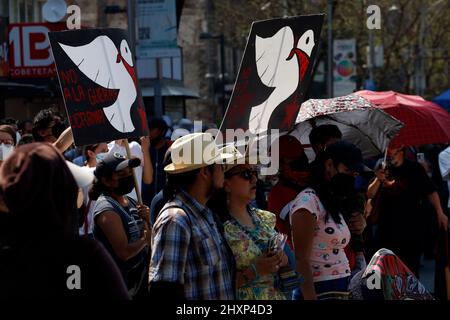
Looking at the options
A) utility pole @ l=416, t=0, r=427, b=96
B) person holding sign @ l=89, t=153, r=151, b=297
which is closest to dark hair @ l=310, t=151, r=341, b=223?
person holding sign @ l=89, t=153, r=151, b=297

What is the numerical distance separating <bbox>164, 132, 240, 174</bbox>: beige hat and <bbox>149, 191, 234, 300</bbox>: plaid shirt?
14 cm

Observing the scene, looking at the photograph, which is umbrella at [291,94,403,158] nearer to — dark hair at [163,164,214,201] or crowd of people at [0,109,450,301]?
crowd of people at [0,109,450,301]

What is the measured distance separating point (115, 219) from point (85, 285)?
105 inches

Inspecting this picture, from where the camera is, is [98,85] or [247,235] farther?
[98,85]

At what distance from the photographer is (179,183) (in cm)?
496

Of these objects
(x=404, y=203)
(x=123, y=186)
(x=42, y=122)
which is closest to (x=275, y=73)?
(x=123, y=186)

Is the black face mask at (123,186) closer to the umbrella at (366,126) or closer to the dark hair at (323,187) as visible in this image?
the dark hair at (323,187)

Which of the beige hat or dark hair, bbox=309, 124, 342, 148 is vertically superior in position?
the beige hat

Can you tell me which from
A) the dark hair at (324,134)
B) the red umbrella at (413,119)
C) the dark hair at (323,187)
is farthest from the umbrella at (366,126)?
the dark hair at (323,187)

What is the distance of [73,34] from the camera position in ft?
22.7

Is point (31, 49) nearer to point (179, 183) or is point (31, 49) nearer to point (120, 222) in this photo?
point (120, 222)

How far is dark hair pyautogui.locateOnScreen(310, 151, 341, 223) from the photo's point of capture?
19.4 feet

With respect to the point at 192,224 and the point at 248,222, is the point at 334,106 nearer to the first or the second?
the point at 248,222

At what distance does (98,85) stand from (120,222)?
42.7 inches
